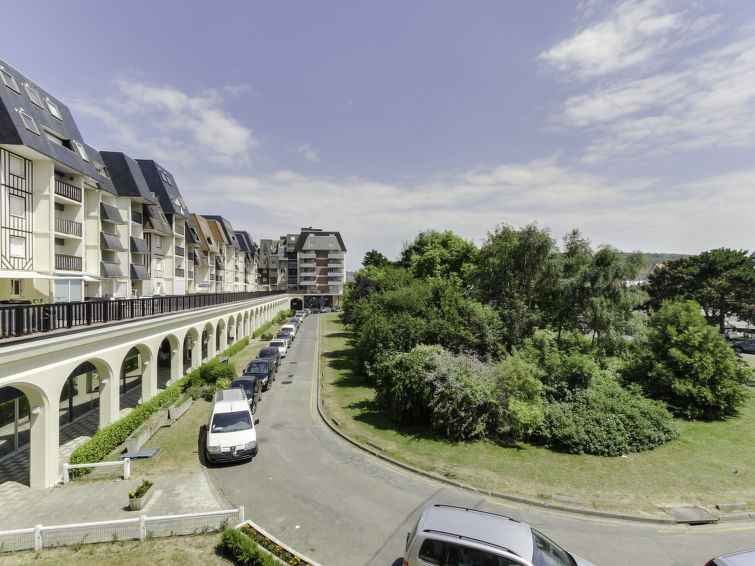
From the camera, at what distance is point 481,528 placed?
278 inches

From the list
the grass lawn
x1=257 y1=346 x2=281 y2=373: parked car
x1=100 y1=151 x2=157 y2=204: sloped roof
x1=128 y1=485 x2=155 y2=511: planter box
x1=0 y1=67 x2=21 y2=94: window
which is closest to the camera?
x1=128 y1=485 x2=155 y2=511: planter box

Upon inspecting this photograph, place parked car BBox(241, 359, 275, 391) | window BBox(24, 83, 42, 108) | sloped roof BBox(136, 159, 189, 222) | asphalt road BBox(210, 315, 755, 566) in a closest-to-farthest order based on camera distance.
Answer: asphalt road BBox(210, 315, 755, 566)
window BBox(24, 83, 42, 108)
parked car BBox(241, 359, 275, 391)
sloped roof BBox(136, 159, 189, 222)

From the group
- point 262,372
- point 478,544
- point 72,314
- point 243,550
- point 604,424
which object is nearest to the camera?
point 478,544

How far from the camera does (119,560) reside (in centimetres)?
844

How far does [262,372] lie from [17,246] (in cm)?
1532

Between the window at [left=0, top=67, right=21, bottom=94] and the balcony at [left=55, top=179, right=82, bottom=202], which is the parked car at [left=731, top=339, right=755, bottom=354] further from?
the window at [left=0, top=67, right=21, bottom=94]

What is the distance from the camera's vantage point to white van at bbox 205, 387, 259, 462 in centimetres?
1356

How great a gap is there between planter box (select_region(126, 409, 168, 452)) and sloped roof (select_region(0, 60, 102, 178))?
52.8 ft

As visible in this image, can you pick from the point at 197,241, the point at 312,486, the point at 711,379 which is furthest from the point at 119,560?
the point at 197,241

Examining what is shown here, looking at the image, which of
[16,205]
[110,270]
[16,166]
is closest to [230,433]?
[16,205]

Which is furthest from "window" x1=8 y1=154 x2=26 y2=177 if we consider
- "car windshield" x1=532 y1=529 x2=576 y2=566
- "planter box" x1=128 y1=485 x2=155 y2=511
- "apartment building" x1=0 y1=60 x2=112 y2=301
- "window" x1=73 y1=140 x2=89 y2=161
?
"car windshield" x1=532 y1=529 x2=576 y2=566

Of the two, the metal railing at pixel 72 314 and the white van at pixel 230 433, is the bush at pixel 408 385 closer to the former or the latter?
the white van at pixel 230 433

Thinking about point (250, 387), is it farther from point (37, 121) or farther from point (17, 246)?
point (37, 121)

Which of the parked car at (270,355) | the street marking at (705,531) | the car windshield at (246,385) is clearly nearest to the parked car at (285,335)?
the parked car at (270,355)
